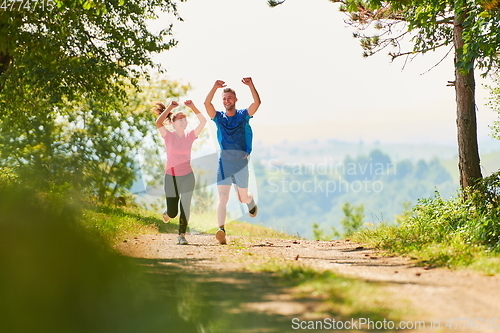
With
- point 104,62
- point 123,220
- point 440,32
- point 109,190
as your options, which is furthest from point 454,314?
point 109,190

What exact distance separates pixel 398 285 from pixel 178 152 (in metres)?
5.12

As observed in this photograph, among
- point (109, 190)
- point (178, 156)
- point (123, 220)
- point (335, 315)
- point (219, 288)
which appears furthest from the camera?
point (109, 190)

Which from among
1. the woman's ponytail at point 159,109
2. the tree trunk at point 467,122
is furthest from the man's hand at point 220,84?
the tree trunk at point 467,122

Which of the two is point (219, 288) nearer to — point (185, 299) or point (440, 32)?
point (185, 299)

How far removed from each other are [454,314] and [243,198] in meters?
Answer: 5.67

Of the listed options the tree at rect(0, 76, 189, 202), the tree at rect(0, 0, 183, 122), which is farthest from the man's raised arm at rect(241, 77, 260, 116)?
the tree at rect(0, 76, 189, 202)

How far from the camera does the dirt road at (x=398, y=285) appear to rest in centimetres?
414

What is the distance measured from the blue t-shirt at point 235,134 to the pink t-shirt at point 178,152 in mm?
547

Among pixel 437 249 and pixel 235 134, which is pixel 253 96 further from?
pixel 437 249

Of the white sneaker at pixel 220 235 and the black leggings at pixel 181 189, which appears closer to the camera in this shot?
the white sneaker at pixel 220 235

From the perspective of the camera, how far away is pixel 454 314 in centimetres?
425

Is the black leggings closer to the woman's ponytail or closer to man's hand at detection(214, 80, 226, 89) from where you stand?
the woman's ponytail

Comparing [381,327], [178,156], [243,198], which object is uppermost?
[178,156]

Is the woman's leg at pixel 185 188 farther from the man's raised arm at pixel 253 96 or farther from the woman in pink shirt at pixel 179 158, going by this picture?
the man's raised arm at pixel 253 96
